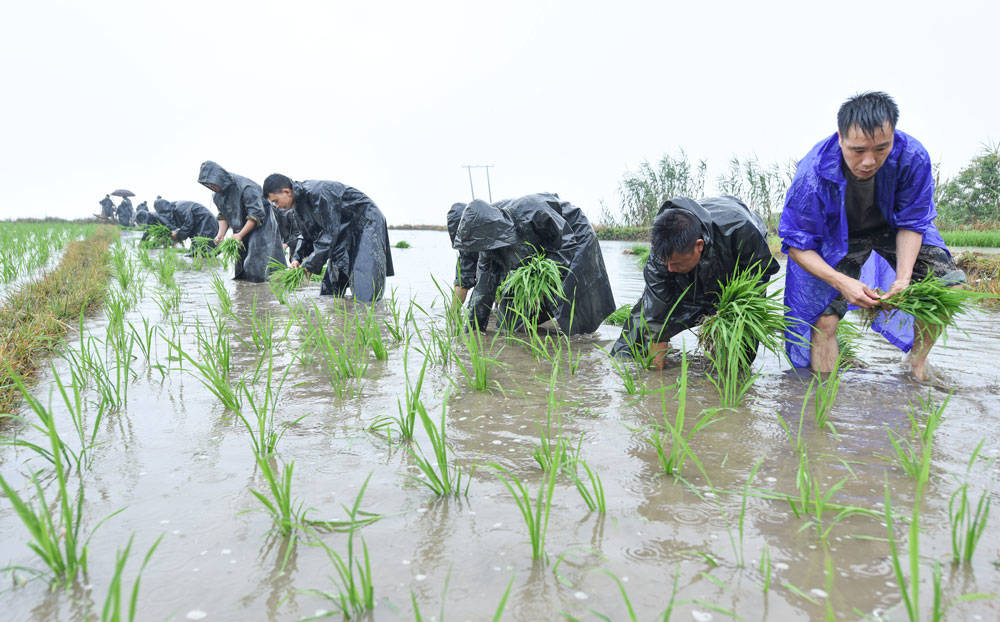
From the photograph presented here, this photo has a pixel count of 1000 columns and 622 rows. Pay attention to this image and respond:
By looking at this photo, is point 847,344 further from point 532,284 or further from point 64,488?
point 64,488

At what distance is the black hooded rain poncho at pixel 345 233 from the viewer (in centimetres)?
571

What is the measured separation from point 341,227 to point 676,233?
12.7 feet

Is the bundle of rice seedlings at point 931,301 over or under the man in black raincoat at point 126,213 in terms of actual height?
under

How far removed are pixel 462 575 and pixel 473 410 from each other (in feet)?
3.80

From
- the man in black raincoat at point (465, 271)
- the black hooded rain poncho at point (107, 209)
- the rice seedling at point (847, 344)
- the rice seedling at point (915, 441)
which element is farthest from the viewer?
the black hooded rain poncho at point (107, 209)

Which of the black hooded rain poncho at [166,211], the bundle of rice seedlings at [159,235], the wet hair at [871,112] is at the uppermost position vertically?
the black hooded rain poncho at [166,211]

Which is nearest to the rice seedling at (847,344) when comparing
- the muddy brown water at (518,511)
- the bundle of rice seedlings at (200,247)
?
the muddy brown water at (518,511)

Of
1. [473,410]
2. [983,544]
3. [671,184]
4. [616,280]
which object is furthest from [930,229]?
[671,184]

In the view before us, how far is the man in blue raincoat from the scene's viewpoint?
262 centimetres

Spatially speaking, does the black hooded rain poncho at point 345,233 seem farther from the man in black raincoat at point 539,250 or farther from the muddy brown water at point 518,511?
the muddy brown water at point 518,511

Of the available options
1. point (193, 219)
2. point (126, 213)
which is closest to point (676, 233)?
point (193, 219)

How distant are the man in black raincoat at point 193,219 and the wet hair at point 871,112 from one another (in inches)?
510

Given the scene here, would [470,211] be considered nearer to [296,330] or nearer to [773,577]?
[296,330]

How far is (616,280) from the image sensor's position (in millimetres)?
8453
